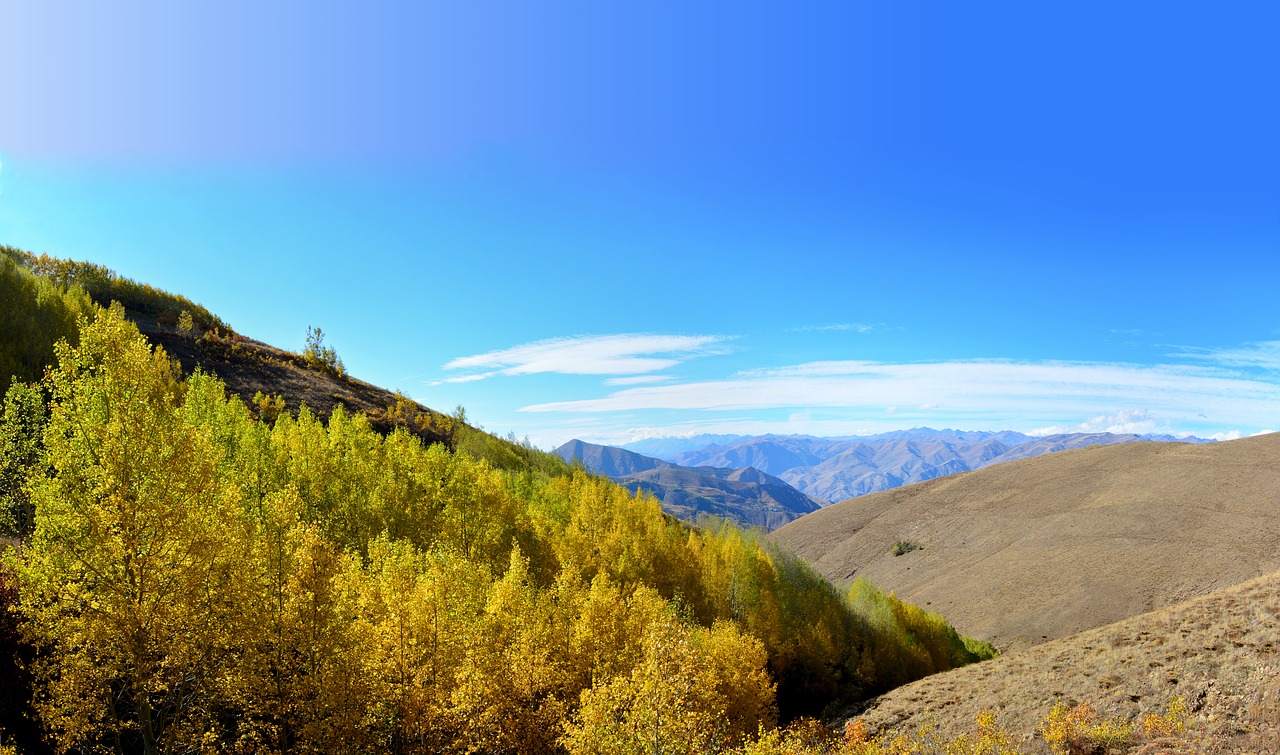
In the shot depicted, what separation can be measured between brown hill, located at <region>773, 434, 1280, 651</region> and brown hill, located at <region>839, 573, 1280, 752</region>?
43390 mm

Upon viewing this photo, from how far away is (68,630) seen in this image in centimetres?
1869

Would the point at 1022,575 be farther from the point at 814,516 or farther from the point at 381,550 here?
the point at 381,550

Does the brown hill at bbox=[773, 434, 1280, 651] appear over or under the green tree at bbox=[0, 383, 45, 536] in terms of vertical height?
under

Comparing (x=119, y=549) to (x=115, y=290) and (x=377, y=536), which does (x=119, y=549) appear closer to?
(x=377, y=536)

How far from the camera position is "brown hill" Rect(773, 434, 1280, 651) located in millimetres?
93188

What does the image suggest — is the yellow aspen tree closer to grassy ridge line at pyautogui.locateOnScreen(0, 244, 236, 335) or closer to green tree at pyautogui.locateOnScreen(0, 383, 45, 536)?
green tree at pyautogui.locateOnScreen(0, 383, 45, 536)

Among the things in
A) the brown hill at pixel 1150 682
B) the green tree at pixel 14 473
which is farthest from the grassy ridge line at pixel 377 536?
the brown hill at pixel 1150 682

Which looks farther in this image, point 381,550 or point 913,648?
point 913,648

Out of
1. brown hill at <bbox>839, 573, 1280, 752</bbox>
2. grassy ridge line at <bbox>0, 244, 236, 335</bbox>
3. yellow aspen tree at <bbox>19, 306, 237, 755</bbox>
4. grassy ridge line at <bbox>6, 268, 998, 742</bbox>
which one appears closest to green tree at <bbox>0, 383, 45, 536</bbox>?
grassy ridge line at <bbox>6, 268, 998, 742</bbox>

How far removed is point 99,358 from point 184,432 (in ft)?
16.1

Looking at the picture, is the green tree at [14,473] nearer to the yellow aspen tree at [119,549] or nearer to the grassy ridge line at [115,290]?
the yellow aspen tree at [119,549]

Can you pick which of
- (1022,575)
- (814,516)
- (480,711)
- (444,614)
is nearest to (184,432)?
(444,614)

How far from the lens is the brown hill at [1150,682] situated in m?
29.2

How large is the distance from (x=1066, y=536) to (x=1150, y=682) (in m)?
104
